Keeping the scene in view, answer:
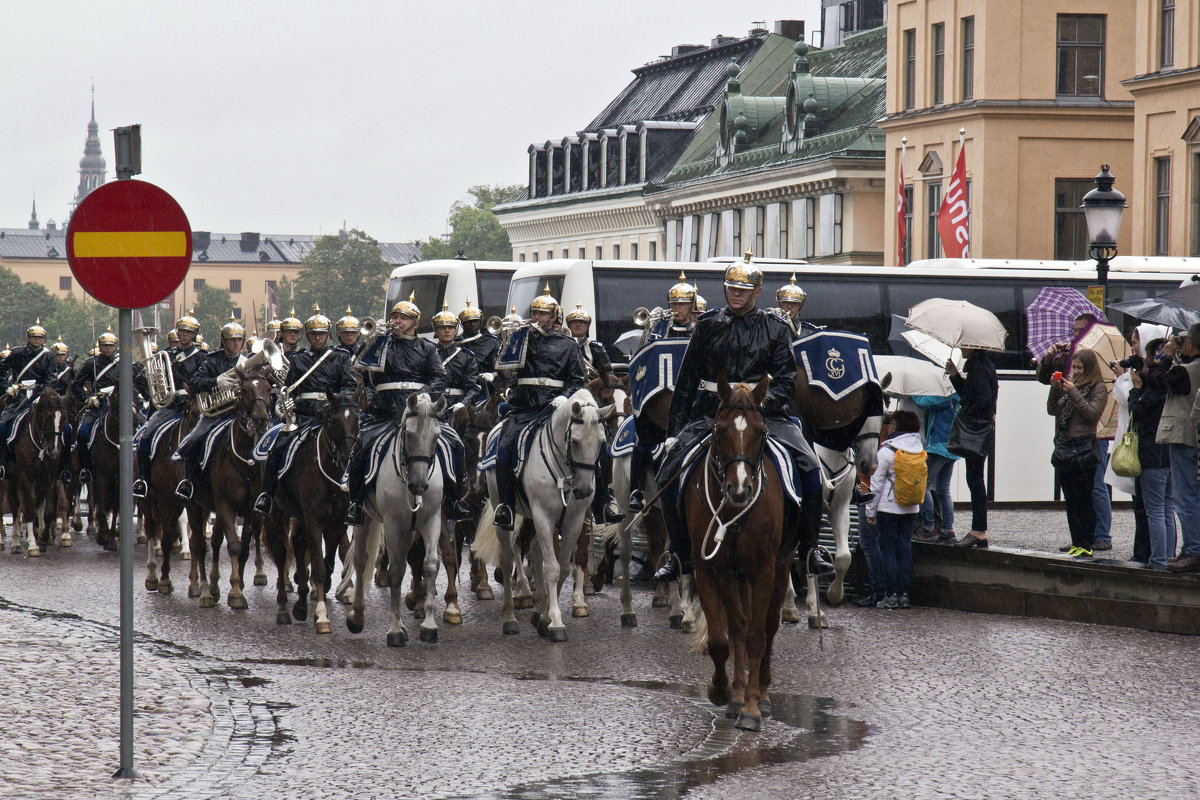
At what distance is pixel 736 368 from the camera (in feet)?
35.7

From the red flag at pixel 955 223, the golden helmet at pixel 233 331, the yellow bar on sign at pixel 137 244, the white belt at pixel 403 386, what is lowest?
the white belt at pixel 403 386

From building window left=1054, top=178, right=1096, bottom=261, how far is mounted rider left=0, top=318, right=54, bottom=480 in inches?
1230

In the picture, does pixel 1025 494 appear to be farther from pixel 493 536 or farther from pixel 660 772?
pixel 660 772

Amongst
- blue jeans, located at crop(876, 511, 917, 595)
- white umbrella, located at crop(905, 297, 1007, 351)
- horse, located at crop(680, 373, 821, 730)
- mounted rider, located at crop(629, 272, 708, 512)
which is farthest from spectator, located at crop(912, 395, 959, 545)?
horse, located at crop(680, 373, 821, 730)

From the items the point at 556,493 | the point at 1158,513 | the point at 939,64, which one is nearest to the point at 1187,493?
the point at 1158,513

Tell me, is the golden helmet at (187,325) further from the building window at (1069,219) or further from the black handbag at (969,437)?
the building window at (1069,219)

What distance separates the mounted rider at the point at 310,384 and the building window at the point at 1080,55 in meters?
36.3

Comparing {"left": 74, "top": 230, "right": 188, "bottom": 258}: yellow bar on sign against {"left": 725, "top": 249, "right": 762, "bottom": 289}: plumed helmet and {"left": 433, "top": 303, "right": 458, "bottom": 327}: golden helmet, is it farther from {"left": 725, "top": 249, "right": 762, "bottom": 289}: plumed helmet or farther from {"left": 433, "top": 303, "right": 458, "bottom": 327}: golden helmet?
{"left": 433, "top": 303, "right": 458, "bottom": 327}: golden helmet

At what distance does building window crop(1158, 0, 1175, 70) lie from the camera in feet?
130

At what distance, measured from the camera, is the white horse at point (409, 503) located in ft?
44.6

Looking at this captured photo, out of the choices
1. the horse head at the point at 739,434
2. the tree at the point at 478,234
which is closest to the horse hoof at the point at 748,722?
the horse head at the point at 739,434

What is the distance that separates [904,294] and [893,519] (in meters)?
11.9

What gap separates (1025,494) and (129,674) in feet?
67.6

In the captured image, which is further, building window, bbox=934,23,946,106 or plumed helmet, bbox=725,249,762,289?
building window, bbox=934,23,946,106
